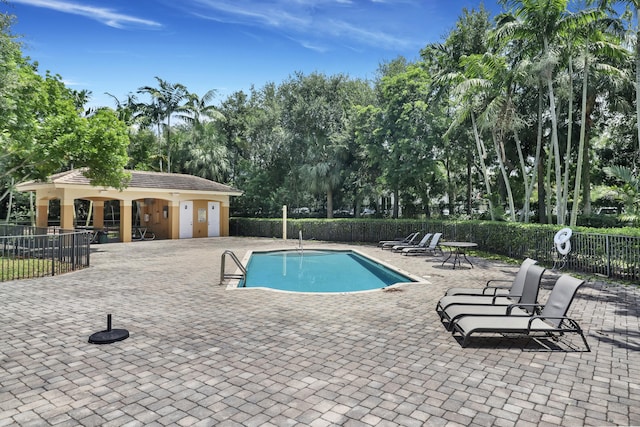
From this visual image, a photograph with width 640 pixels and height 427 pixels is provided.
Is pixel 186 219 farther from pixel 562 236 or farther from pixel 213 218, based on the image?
pixel 562 236

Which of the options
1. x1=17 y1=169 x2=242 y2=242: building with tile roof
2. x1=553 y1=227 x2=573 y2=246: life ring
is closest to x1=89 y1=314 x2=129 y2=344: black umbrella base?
x1=553 y1=227 x2=573 y2=246: life ring

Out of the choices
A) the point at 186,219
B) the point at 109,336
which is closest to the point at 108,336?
the point at 109,336

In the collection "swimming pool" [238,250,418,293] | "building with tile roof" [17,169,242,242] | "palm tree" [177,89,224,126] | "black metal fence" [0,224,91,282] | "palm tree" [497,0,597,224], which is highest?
"palm tree" [177,89,224,126]

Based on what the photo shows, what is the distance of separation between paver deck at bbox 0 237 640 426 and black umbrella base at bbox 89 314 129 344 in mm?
135

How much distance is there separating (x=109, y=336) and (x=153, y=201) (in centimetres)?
2486

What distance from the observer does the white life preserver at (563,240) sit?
466 inches

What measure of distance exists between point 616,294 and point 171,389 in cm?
946

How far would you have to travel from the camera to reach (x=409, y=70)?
22672mm

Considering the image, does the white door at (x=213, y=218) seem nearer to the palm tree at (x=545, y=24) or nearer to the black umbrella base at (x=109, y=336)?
the palm tree at (x=545, y=24)

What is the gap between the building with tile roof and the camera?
2116 cm

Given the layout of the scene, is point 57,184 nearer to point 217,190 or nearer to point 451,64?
point 217,190

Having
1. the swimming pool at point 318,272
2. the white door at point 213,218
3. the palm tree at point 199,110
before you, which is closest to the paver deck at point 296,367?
the swimming pool at point 318,272

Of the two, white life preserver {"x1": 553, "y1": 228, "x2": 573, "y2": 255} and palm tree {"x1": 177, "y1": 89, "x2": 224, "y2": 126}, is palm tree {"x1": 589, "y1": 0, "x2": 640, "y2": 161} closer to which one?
white life preserver {"x1": 553, "y1": 228, "x2": 573, "y2": 255}

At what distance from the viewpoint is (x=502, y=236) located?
16438 mm
